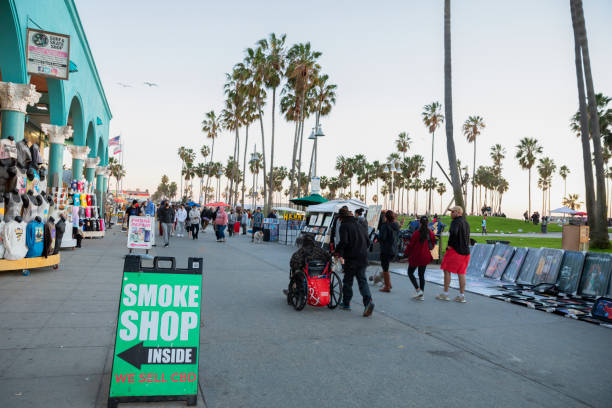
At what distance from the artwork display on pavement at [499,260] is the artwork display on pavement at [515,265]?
121mm

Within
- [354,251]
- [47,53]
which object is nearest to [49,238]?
[47,53]

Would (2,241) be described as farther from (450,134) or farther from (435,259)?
(450,134)

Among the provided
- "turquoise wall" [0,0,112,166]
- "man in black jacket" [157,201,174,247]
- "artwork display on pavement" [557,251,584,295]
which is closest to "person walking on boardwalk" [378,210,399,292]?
"artwork display on pavement" [557,251,584,295]

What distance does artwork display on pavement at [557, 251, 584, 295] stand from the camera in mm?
9766

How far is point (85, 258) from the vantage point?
12.7 meters

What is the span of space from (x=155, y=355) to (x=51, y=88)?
15.3m

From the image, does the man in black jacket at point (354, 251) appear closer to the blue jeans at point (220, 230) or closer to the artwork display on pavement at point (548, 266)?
the artwork display on pavement at point (548, 266)

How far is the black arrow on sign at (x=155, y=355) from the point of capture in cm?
336

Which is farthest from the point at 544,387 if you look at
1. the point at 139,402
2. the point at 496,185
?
the point at 496,185

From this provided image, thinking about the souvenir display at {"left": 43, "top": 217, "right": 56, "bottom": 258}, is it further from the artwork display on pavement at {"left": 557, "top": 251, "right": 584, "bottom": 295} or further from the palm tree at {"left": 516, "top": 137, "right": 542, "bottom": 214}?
the palm tree at {"left": 516, "top": 137, "right": 542, "bottom": 214}

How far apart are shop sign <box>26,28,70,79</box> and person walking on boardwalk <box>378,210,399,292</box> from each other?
948 centimetres

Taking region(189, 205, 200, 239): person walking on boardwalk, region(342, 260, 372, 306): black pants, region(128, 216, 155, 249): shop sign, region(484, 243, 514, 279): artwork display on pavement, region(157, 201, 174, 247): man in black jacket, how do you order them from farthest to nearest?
region(189, 205, 200, 239): person walking on boardwalk < region(157, 201, 174, 247): man in black jacket < region(128, 216, 155, 249): shop sign < region(484, 243, 514, 279): artwork display on pavement < region(342, 260, 372, 306): black pants

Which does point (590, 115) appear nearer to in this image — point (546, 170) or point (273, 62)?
point (273, 62)

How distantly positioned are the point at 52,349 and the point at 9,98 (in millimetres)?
9606
